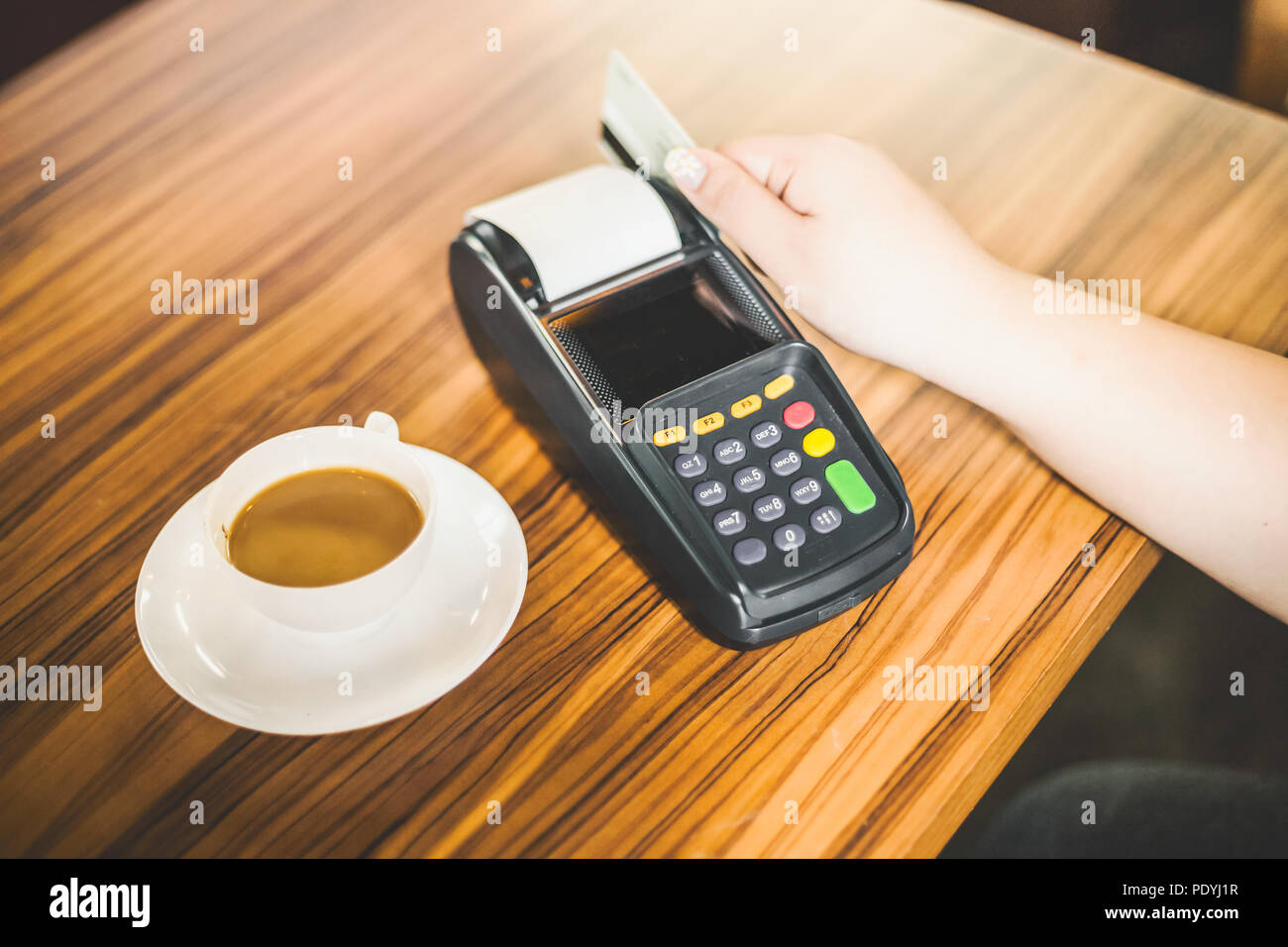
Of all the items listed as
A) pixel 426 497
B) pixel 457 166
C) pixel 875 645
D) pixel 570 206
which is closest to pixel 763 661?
pixel 875 645

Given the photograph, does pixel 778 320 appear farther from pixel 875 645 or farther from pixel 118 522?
pixel 118 522

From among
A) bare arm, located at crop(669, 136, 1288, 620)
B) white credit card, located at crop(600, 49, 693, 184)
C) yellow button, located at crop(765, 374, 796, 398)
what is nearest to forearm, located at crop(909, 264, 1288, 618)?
bare arm, located at crop(669, 136, 1288, 620)

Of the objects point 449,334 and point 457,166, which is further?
point 457,166

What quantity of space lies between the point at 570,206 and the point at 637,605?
259 millimetres

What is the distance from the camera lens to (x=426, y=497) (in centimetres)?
50

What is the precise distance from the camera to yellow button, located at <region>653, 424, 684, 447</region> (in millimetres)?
553

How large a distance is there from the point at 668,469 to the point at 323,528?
0.63 feet

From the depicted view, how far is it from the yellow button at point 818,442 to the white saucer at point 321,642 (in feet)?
0.58

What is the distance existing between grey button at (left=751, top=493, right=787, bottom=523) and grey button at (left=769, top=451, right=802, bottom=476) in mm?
20

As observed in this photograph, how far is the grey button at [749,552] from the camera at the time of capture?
1.71 ft
